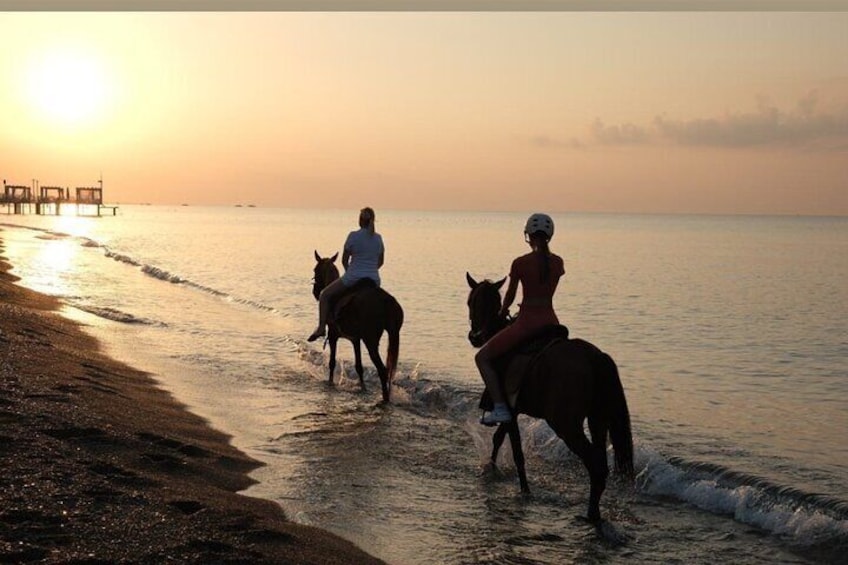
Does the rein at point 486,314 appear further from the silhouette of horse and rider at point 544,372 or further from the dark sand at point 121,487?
the dark sand at point 121,487

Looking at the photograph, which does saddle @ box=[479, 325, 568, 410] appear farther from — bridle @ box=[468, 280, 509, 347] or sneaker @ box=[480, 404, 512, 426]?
bridle @ box=[468, 280, 509, 347]

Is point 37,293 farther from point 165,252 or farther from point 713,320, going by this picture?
point 165,252

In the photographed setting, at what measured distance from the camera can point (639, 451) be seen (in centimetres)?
1196

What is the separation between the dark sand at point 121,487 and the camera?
6.16 meters

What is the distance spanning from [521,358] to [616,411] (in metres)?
1.12

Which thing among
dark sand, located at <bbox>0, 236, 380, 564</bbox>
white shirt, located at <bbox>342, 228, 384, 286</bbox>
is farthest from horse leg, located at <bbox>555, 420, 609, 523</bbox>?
white shirt, located at <bbox>342, 228, 384, 286</bbox>

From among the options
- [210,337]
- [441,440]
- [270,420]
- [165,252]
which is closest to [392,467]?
[441,440]

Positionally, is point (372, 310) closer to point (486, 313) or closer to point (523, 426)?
point (523, 426)

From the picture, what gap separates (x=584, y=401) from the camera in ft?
26.6

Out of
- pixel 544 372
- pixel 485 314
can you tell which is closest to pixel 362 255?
pixel 485 314

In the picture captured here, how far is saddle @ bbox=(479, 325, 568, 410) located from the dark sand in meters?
2.43

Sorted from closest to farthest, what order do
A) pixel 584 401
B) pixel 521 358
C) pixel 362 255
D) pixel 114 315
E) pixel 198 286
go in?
pixel 584 401 → pixel 521 358 → pixel 362 255 → pixel 114 315 → pixel 198 286

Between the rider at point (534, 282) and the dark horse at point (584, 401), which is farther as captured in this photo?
the rider at point (534, 282)

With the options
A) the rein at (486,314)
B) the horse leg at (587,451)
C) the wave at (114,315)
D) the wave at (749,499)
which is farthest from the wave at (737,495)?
the wave at (114,315)
